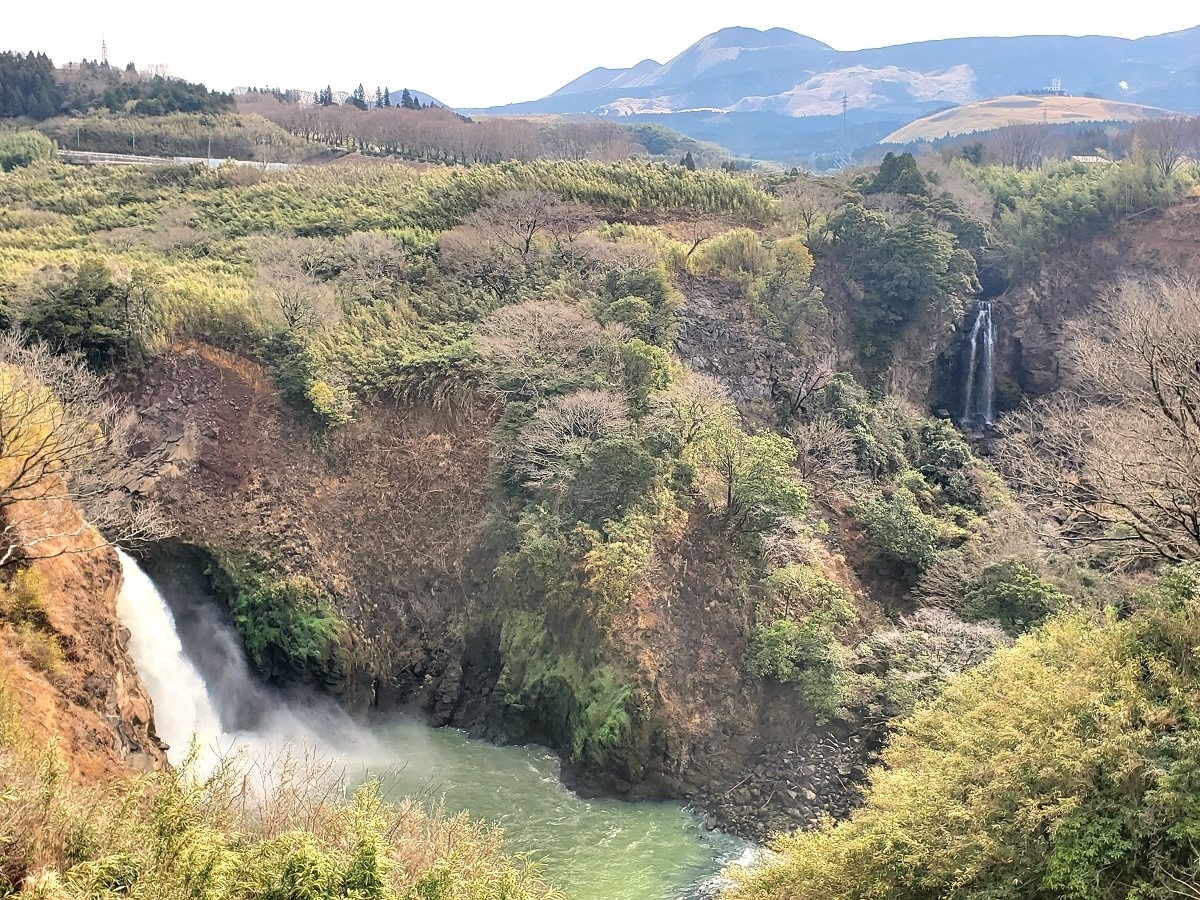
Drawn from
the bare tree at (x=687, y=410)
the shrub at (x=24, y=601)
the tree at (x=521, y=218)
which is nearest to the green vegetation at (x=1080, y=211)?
the tree at (x=521, y=218)

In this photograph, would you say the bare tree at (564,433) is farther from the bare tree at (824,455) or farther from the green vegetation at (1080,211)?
the green vegetation at (1080,211)

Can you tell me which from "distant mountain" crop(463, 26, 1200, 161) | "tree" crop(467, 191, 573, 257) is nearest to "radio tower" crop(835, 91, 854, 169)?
"distant mountain" crop(463, 26, 1200, 161)

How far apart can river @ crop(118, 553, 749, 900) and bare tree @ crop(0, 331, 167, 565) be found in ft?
5.03

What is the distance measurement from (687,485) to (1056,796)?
1148 centimetres

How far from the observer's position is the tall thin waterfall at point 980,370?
31562 mm

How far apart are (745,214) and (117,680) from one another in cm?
2688

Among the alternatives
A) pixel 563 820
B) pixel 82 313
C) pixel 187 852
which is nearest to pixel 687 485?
pixel 563 820

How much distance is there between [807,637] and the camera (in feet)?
Answer: 56.2

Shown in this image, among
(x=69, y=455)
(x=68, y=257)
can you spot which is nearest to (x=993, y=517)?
(x=69, y=455)

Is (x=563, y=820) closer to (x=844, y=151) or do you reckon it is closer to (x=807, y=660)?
(x=807, y=660)

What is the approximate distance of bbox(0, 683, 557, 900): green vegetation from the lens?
6.68 m

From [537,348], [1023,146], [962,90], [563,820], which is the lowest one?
[563,820]

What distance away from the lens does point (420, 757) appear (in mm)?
17391

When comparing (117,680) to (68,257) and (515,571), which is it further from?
(68,257)
